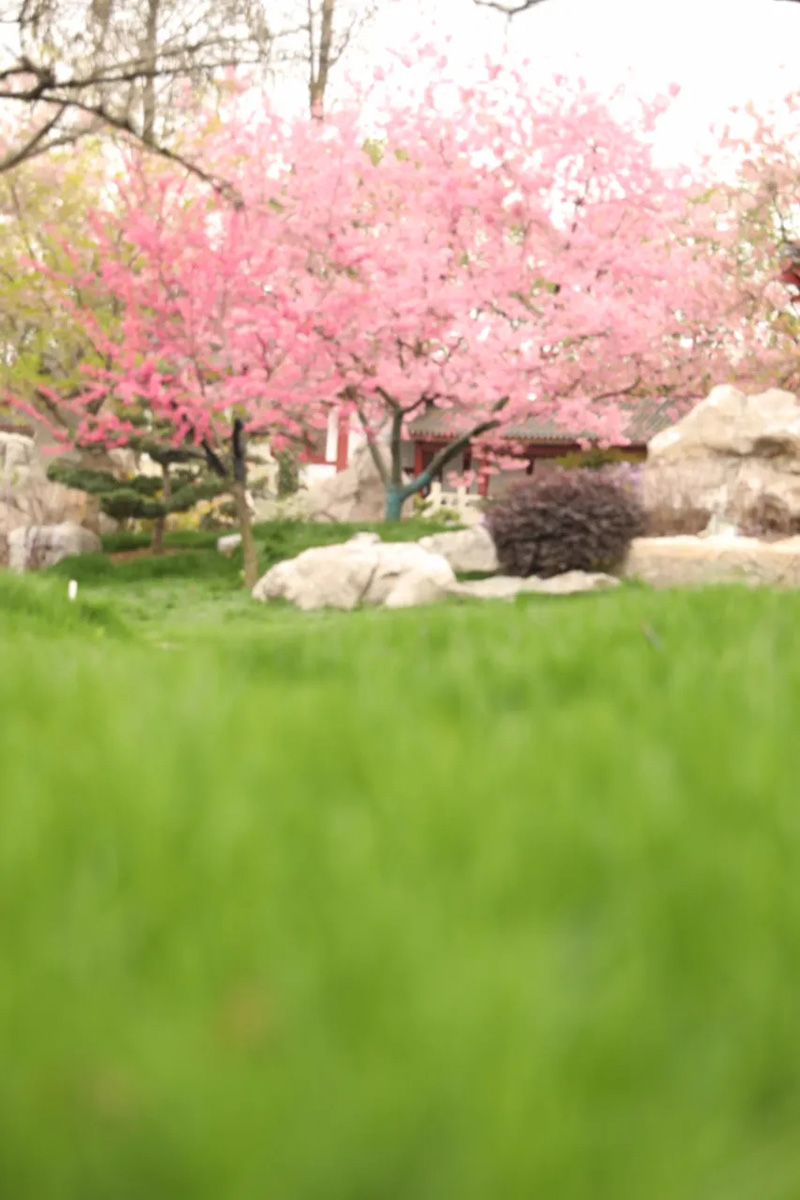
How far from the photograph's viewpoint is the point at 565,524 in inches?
651

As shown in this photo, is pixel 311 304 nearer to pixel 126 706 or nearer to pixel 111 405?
pixel 111 405

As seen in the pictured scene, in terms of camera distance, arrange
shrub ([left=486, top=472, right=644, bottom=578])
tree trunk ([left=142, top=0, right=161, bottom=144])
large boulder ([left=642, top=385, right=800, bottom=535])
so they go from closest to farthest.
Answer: tree trunk ([left=142, top=0, right=161, bottom=144]) → shrub ([left=486, top=472, right=644, bottom=578]) → large boulder ([left=642, top=385, right=800, bottom=535])

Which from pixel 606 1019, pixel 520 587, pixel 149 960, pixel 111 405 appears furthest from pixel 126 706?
pixel 111 405

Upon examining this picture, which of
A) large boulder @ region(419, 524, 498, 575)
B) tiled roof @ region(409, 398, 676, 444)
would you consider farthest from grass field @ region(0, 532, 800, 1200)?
tiled roof @ region(409, 398, 676, 444)

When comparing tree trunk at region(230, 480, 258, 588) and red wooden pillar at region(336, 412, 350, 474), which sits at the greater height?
red wooden pillar at region(336, 412, 350, 474)

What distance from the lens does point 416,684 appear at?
3.02 meters

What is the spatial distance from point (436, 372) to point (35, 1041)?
20.3m

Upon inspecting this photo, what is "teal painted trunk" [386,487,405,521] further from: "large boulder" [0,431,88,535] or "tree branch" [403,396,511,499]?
"large boulder" [0,431,88,535]

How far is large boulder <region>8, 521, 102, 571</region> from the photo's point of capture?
22.7 metres

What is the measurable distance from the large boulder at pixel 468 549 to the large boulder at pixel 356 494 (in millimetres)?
12702

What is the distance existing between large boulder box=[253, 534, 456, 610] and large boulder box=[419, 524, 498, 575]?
1.44 m

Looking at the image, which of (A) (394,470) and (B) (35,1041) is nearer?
(B) (35,1041)

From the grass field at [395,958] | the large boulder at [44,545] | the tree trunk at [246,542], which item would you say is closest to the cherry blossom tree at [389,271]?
the tree trunk at [246,542]

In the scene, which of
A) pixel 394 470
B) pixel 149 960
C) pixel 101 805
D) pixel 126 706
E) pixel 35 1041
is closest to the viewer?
pixel 35 1041
